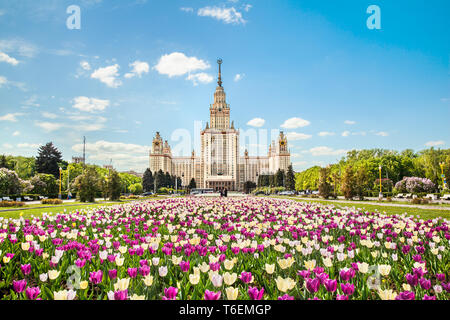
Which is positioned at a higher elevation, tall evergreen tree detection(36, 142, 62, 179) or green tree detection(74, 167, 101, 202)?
tall evergreen tree detection(36, 142, 62, 179)

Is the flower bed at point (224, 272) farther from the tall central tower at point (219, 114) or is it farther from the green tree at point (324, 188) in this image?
the tall central tower at point (219, 114)

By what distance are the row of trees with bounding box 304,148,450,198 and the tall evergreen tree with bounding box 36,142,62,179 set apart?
182 ft

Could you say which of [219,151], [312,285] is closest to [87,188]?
[312,285]

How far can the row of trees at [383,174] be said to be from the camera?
32.4 m

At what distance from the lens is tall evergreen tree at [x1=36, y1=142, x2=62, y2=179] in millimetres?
61150

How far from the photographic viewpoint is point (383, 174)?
222 ft

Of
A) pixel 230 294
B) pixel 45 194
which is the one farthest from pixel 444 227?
pixel 45 194

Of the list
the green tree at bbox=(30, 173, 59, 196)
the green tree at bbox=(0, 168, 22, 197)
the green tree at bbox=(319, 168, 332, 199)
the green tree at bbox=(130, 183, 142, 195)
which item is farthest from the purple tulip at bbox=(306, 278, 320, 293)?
the green tree at bbox=(130, 183, 142, 195)

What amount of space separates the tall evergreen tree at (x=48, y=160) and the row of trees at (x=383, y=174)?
55.5 meters

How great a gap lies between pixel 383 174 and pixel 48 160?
76.5 m

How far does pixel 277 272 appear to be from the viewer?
3.49m

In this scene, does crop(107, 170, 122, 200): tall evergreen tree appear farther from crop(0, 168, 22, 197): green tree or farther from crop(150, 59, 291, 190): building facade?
crop(150, 59, 291, 190): building facade
